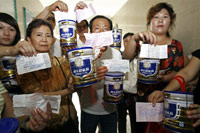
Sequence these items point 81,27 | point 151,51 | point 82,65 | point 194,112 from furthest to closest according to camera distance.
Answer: point 81,27, point 151,51, point 82,65, point 194,112

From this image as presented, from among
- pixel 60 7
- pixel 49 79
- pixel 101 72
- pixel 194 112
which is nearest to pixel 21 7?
pixel 60 7

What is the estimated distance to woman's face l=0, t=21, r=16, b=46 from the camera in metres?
0.90

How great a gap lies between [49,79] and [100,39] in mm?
426

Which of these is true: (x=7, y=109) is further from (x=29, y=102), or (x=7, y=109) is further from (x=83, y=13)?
(x=83, y=13)

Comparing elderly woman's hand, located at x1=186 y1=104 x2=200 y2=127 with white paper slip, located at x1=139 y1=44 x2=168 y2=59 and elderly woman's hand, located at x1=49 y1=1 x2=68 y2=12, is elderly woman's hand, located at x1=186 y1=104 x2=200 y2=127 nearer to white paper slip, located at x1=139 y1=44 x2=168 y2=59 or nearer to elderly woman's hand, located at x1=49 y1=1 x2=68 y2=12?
white paper slip, located at x1=139 y1=44 x2=168 y2=59

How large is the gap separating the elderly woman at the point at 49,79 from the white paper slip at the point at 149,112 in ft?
1.50

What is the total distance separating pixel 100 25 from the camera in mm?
1136

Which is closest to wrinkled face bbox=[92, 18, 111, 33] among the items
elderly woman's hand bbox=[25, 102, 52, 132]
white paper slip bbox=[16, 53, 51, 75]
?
white paper slip bbox=[16, 53, 51, 75]

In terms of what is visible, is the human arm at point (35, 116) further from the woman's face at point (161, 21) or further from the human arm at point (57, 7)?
the woman's face at point (161, 21)

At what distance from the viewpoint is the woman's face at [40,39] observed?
2.78ft

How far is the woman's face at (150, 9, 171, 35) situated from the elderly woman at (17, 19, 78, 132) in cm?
80

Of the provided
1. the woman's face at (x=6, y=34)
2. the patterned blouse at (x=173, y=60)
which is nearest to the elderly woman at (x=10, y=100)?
the woman's face at (x=6, y=34)

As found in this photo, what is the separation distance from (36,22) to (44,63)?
1.26 ft

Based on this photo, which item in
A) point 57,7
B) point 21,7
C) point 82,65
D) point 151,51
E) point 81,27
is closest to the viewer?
point 82,65
